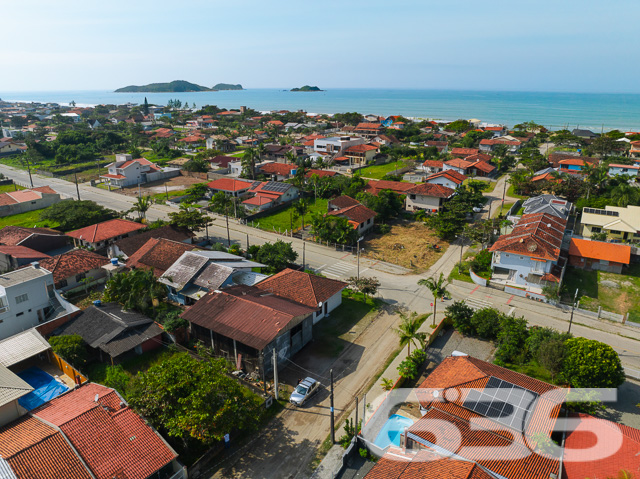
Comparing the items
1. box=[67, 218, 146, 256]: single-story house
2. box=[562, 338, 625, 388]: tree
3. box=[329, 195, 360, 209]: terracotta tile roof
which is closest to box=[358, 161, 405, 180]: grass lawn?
box=[329, 195, 360, 209]: terracotta tile roof

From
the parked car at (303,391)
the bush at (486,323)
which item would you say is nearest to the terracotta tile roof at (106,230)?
the parked car at (303,391)

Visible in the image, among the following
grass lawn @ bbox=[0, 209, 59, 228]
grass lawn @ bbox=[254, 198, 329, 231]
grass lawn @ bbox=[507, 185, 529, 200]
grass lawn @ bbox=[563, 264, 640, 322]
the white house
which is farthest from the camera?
the white house

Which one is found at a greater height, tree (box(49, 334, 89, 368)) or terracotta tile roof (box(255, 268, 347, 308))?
terracotta tile roof (box(255, 268, 347, 308))

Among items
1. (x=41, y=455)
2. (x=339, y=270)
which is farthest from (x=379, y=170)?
(x=41, y=455)

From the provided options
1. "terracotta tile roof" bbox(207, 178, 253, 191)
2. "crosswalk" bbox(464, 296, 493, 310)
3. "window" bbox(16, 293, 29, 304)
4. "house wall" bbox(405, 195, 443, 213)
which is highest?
"terracotta tile roof" bbox(207, 178, 253, 191)

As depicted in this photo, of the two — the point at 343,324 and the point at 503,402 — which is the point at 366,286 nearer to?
the point at 343,324

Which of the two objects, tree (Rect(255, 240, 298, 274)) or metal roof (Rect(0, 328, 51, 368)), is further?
tree (Rect(255, 240, 298, 274))

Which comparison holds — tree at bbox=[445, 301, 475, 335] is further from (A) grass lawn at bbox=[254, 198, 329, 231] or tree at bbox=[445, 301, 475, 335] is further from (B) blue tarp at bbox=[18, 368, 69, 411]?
(A) grass lawn at bbox=[254, 198, 329, 231]
